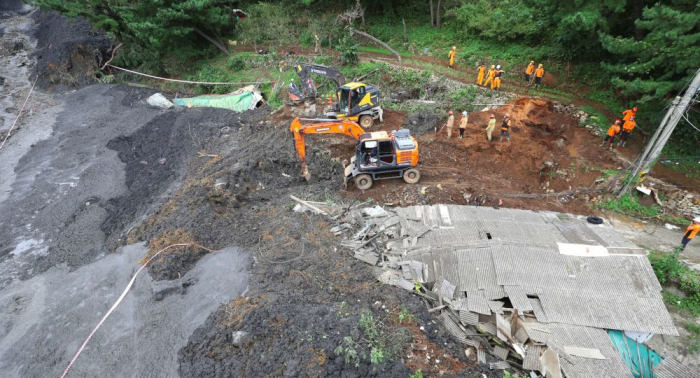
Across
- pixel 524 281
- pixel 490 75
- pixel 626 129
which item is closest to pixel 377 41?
pixel 490 75

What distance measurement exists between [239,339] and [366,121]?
39.0 ft

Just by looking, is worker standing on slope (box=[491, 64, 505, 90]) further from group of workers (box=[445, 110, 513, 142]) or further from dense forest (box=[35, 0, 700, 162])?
group of workers (box=[445, 110, 513, 142])

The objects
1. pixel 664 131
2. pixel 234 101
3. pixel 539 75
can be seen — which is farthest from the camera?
pixel 234 101

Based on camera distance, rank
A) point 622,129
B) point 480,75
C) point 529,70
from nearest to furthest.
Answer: point 622,129 < point 529,70 < point 480,75

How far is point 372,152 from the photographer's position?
12641 millimetres

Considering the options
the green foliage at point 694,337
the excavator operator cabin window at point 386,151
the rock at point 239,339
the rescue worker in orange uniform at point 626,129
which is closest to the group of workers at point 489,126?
the excavator operator cabin window at point 386,151

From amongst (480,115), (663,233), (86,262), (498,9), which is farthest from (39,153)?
(498,9)

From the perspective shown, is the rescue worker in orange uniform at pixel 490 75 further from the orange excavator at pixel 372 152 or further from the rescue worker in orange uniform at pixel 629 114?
the orange excavator at pixel 372 152

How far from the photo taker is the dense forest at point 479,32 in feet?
38.7

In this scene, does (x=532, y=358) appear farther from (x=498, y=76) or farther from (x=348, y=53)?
(x=348, y=53)

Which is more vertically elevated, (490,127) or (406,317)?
(490,127)

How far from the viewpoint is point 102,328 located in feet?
26.4

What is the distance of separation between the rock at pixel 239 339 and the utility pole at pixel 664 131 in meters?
12.7

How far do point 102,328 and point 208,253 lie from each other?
297 centimetres
